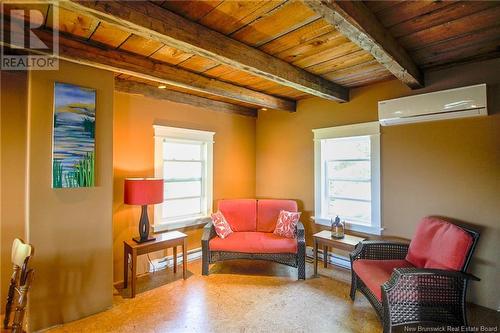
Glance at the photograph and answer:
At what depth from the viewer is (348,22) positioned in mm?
1630

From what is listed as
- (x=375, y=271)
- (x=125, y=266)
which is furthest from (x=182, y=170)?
Answer: (x=375, y=271)

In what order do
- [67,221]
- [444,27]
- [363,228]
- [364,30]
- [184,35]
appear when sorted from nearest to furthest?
1. [364,30]
2. [184,35]
3. [444,27]
4. [67,221]
5. [363,228]

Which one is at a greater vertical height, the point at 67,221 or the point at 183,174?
the point at 183,174

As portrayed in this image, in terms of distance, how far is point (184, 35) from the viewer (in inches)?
A: 73.1

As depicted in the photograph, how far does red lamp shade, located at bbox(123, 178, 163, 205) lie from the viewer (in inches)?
113

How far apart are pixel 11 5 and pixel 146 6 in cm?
94

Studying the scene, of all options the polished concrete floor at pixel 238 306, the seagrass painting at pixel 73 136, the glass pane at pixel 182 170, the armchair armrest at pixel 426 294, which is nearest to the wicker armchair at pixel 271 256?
the polished concrete floor at pixel 238 306

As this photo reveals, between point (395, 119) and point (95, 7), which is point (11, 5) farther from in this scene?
point (395, 119)

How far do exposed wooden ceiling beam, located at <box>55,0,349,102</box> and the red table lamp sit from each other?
161cm

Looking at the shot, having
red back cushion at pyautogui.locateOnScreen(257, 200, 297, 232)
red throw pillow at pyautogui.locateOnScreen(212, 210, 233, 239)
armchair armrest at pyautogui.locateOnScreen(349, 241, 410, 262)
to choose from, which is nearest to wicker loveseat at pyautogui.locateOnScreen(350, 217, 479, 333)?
armchair armrest at pyautogui.locateOnScreen(349, 241, 410, 262)

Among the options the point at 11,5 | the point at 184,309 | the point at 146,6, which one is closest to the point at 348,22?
the point at 146,6

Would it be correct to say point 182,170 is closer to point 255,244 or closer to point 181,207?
point 181,207

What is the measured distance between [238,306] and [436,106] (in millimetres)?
3009

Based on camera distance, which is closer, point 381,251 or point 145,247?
point 381,251
